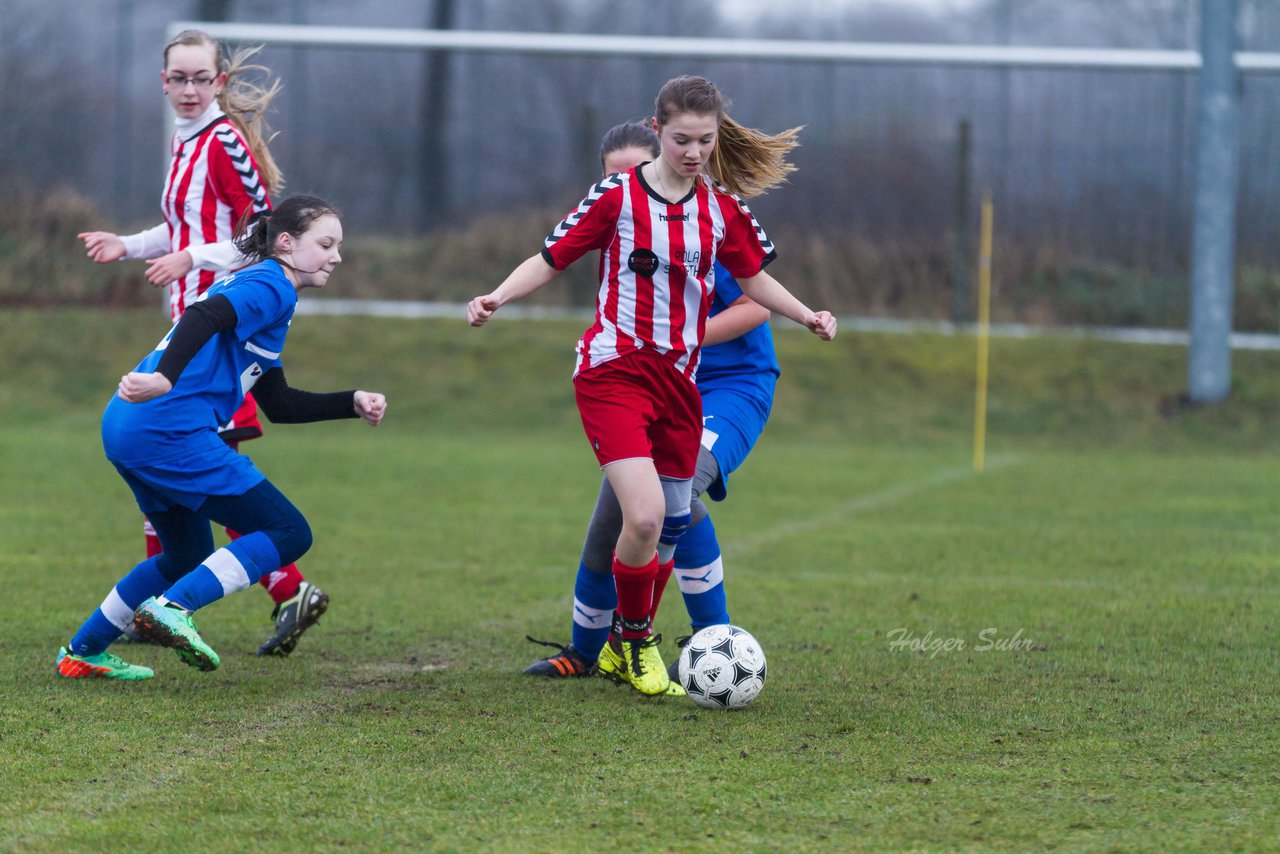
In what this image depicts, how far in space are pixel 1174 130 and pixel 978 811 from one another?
13.9m

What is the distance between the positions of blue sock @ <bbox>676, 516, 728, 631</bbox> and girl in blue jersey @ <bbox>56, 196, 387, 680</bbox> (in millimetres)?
1076

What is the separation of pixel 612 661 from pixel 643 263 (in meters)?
1.27

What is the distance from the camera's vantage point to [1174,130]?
51.2 feet

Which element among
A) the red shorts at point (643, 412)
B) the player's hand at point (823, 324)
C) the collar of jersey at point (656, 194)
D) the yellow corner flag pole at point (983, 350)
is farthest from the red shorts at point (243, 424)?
the yellow corner flag pole at point (983, 350)

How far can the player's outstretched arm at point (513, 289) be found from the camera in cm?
418

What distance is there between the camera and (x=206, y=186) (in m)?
5.46

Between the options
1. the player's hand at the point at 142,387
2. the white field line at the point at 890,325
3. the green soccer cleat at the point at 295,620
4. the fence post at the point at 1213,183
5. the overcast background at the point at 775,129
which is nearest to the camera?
the player's hand at the point at 142,387

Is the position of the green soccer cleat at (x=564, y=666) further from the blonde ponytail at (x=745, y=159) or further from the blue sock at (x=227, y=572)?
the blonde ponytail at (x=745, y=159)

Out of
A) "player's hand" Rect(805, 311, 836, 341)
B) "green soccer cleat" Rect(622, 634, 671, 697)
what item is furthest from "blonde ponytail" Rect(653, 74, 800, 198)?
"green soccer cleat" Rect(622, 634, 671, 697)

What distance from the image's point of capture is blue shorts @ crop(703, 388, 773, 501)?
4.75 meters

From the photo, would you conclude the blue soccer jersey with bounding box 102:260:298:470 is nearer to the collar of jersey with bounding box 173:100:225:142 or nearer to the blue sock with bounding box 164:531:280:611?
the blue sock with bounding box 164:531:280:611

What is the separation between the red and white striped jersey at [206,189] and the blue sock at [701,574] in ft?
6.62

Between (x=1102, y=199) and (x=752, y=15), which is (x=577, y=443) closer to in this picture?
(x=1102, y=199)

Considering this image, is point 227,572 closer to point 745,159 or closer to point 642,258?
point 642,258
